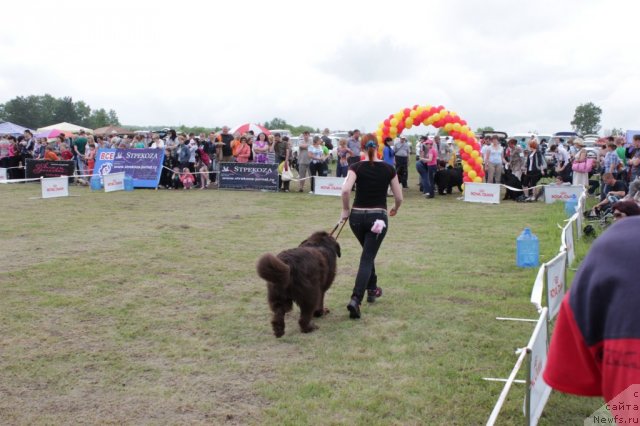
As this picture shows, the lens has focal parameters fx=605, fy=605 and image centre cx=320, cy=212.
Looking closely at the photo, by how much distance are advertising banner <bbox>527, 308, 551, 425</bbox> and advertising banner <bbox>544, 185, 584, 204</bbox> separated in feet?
46.6

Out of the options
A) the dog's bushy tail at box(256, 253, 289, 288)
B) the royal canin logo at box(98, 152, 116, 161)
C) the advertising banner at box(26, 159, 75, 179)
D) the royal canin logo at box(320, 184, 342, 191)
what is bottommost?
the dog's bushy tail at box(256, 253, 289, 288)

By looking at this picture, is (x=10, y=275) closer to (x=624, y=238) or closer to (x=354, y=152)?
(x=624, y=238)

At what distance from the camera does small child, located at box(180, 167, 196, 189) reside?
2259cm

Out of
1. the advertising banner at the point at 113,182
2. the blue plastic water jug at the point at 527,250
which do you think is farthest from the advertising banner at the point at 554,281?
the advertising banner at the point at 113,182

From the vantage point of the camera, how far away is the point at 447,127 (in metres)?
20.7

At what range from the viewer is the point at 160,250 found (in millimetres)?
10688

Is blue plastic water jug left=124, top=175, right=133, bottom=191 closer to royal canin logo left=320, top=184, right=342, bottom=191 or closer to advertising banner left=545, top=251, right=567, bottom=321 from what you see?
royal canin logo left=320, top=184, right=342, bottom=191

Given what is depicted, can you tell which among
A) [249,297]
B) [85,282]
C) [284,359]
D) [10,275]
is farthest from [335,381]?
[10,275]

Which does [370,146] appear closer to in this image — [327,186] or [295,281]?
[295,281]

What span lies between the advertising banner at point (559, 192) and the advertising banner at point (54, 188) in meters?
15.1

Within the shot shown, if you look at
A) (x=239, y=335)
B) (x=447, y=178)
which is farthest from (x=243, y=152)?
(x=239, y=335)

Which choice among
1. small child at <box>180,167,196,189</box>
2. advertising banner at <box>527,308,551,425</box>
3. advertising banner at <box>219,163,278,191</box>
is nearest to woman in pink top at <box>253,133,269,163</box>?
advertising banner at <box>219,163,278,191</box>

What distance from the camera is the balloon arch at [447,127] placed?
19719 millimetres

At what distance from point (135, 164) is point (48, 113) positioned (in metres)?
75.4
